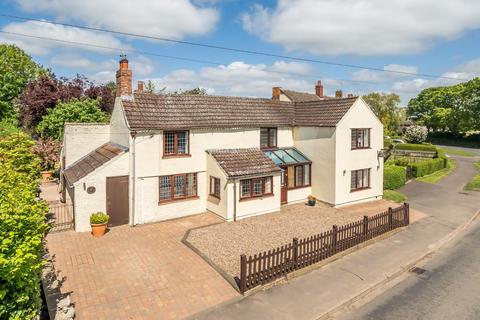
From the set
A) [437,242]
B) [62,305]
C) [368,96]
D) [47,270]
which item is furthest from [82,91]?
[368,96]

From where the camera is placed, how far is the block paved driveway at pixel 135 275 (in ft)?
35.7

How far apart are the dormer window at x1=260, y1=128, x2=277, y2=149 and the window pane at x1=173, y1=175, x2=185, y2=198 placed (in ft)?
23.0

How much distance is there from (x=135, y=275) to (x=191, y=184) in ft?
27.6

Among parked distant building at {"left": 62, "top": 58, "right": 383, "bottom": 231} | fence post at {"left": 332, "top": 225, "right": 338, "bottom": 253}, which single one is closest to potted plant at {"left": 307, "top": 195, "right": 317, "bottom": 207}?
parked distant building at {"left": 62, "top": 58, "right": 383, "bottom": 231}

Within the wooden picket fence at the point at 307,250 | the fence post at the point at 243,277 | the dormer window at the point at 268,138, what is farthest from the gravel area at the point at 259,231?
the dormer window at the point at 268,138

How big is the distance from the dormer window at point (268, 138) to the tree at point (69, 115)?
1729 cm

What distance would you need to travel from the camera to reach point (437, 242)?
1797 centimetres

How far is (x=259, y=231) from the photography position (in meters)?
18.2

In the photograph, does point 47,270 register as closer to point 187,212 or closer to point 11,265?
point 11,265

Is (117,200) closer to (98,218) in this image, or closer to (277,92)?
(98,218)

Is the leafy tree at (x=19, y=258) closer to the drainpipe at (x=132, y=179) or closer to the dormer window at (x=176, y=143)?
the drainpipe at (x=132, y=179)

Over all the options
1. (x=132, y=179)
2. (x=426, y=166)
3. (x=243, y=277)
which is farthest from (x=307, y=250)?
(x=426, y=166)

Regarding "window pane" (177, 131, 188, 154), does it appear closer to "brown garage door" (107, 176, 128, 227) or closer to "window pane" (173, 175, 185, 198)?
"window pane" (173, 175, 185, 198)

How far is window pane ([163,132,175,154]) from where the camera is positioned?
19.6 meters
